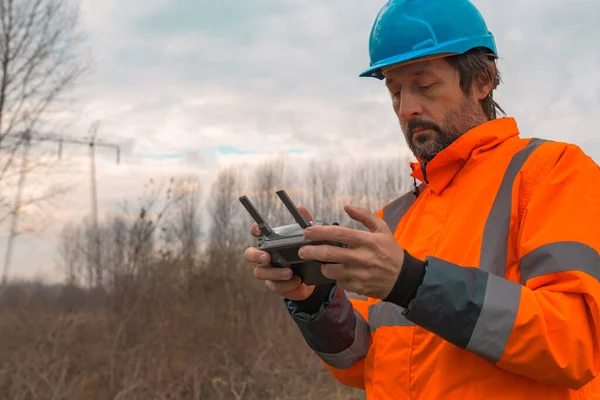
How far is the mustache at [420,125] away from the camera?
80.3 inches

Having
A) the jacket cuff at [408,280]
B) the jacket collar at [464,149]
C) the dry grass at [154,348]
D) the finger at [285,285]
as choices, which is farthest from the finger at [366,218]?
the dry grass at [154,348]

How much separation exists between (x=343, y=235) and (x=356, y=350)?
940 millimetres

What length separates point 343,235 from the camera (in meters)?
1.39

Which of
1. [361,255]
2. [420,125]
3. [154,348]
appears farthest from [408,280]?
[154,348]

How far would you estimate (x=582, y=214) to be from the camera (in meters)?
1.57

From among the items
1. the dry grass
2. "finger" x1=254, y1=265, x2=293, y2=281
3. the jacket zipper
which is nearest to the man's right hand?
"finger" x1=254, y1=265, x2=293, y2=281

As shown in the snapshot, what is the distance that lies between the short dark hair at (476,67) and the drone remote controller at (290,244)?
33.3 inches

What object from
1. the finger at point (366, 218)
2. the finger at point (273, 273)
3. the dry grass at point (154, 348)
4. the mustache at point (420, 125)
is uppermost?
the mustache at point (420, 125)

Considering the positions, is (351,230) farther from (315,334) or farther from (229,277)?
(229,277)

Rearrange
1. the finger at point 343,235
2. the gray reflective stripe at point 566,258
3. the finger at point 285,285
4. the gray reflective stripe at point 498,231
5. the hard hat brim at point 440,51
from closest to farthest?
the finger at point 343,235 → the gray reflective stripe at point 566,258 → the gray reflective stripe at point 498,231 → the finger at point 285,285 → the hard hat brim at point 440,51

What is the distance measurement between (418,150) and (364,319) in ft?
2.27

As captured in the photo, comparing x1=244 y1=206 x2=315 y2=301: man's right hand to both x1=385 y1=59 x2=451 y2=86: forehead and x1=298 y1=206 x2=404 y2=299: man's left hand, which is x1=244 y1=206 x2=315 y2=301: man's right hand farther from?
x1=385 y1=59 x2=451 y2=86: forehead

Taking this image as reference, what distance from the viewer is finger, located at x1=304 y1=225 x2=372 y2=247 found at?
54.8 inches

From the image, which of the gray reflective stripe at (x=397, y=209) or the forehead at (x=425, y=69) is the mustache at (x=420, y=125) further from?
the gray reflective stripe at (x=397, y=209)
